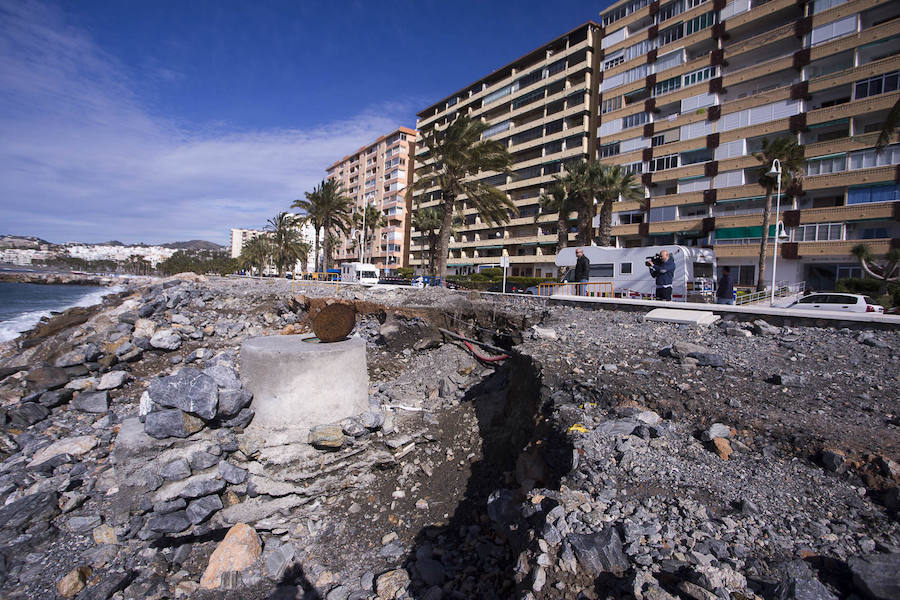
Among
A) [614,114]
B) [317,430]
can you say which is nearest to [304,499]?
[317,430]

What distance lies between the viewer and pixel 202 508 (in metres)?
5.25

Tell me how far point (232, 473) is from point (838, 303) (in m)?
21.3

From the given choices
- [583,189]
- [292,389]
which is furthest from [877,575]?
[583,189]

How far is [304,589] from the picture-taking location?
4395 mm

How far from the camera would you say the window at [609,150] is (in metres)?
45.2

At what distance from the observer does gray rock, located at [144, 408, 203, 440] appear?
5.96 metres

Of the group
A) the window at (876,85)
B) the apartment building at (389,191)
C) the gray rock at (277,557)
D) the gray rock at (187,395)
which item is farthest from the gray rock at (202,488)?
the apartment building at (389,191)

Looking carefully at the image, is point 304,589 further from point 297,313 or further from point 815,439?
point 297,313

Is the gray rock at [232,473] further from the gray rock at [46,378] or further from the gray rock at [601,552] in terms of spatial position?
the gray rock at [46,378]

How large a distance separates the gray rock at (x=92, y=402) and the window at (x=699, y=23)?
5210 cm

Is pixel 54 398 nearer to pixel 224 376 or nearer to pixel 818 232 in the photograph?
pixel 224 376

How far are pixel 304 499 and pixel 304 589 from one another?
4.88 feet

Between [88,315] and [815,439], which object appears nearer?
[815,439]

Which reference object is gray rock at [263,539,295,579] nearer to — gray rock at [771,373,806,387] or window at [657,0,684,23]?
gray rock at [771,373,806,387]
